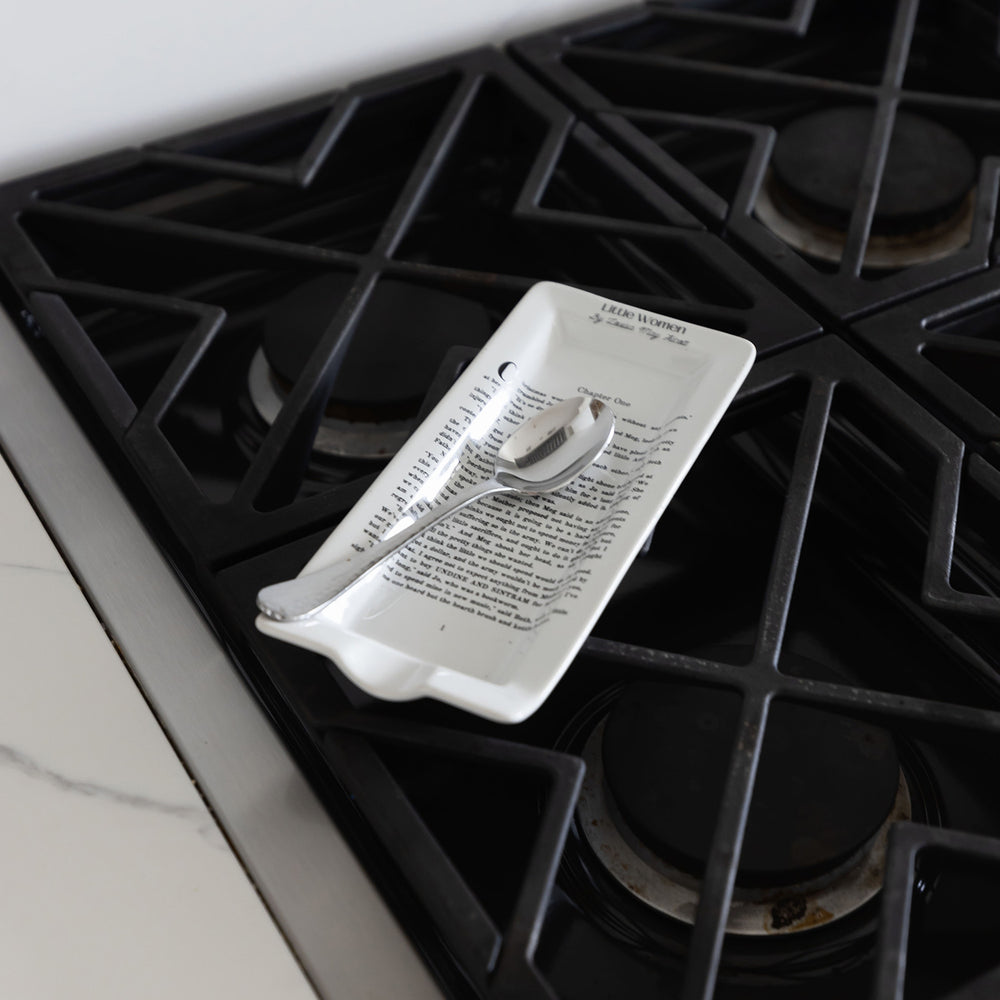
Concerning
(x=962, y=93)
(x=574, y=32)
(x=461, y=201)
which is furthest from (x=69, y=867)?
(x=962, y=93)

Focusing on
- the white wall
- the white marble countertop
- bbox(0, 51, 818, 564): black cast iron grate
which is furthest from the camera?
the white wall

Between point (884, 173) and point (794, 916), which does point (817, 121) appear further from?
point (794, 916)

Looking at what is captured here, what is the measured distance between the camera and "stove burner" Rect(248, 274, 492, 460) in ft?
2.01

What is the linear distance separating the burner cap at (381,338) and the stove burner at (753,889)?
0.25m

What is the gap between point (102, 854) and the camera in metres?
0.41

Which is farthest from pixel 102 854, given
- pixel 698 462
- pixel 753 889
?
pixel 698 462

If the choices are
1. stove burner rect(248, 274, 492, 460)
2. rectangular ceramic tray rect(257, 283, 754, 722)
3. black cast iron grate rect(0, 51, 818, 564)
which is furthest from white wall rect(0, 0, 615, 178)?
rectangular ceramic tray rect(257, 283, 754, 722)

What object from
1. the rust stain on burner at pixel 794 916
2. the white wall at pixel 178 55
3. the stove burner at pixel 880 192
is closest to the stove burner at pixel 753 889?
the rust stain on burner at pixel 794 916

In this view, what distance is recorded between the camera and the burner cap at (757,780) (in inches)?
17.0

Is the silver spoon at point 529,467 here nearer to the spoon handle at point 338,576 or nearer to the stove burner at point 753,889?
the spoon handle at point 338,576

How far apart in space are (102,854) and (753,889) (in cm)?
24

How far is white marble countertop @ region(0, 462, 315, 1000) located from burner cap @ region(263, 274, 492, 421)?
0.19 m

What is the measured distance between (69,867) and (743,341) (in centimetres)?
35

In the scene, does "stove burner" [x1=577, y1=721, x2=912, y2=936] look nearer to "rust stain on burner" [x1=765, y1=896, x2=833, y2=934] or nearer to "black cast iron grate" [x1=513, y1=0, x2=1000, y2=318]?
"rust stain on burner" [x1=765, y1=896, x2=833, y2=934]
